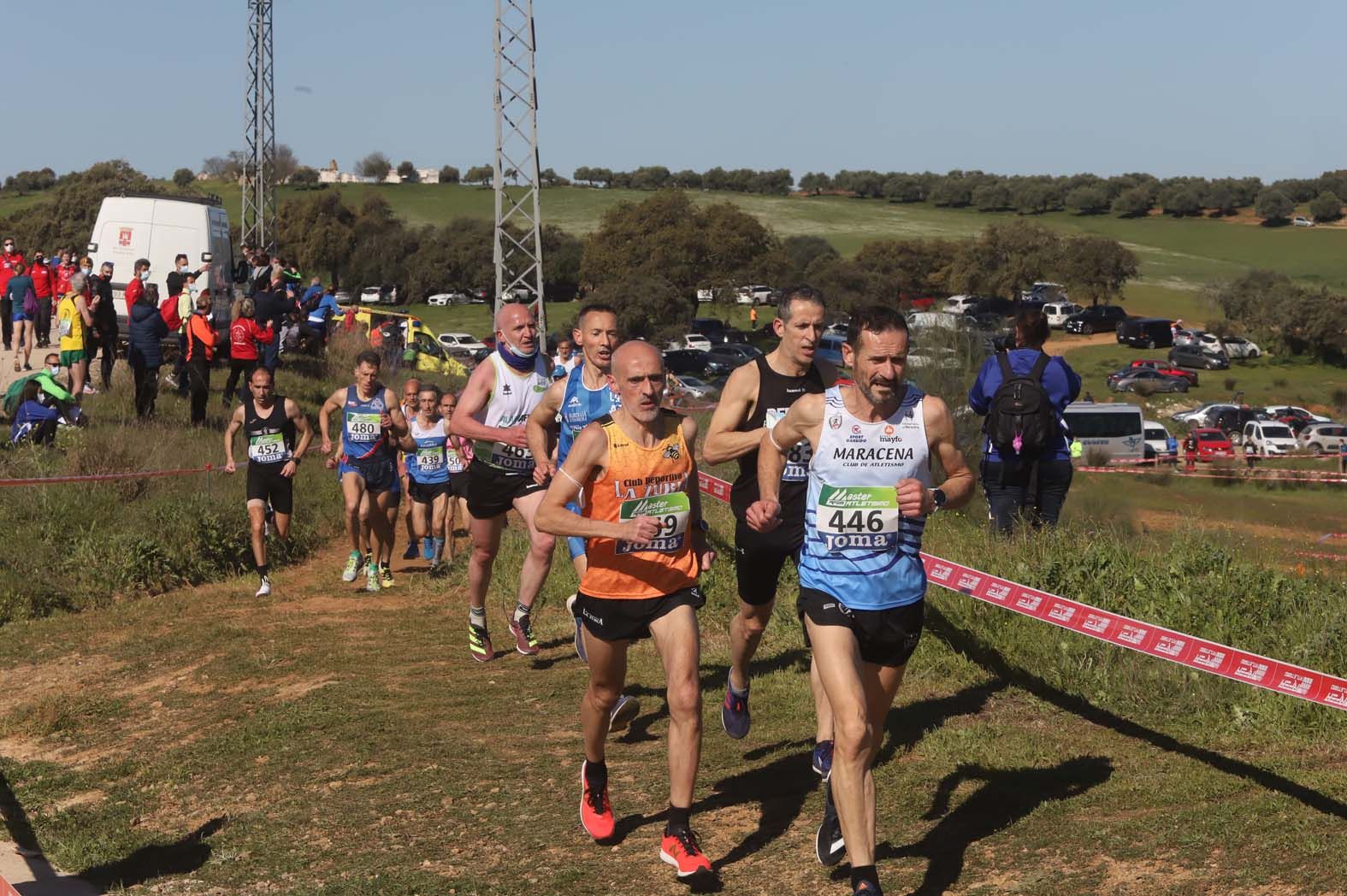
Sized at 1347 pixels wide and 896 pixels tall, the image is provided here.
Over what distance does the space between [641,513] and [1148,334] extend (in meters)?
72.5

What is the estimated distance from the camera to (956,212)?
144m

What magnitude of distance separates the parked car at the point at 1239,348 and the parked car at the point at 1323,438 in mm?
27054

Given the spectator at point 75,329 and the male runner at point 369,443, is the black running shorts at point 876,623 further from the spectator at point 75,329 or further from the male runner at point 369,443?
the spectator at point 75,329

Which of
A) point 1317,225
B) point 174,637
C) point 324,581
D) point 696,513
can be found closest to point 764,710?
point 696,513

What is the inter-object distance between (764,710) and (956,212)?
141 m

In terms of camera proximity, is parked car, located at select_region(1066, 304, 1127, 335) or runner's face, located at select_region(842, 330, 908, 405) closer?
runner's face, located at select_region(842, 330, 908, 405)

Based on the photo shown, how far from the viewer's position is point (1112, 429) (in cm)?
4012

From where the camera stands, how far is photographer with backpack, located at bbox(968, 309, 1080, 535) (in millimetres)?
9391

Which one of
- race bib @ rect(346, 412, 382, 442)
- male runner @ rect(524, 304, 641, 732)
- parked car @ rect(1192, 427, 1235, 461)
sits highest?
male runner @ rect(524, 304, 641, 732)

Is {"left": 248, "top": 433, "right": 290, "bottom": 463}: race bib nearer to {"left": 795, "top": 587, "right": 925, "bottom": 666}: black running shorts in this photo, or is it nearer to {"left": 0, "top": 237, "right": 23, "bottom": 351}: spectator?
{"left": 795, "top": 587, "right": 925, "bottom": 666}: black running shorts

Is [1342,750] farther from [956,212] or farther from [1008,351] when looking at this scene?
[956,212]

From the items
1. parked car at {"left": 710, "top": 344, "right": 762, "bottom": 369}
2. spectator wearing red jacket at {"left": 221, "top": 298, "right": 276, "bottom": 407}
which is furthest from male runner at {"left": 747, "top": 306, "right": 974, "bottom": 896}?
parked car at {"left": 710, "top": 344, "right": 762, "bottom": 369}

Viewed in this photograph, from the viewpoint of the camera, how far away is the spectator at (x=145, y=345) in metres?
18.8

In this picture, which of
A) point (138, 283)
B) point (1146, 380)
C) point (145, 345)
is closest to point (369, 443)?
point (145, 345)
